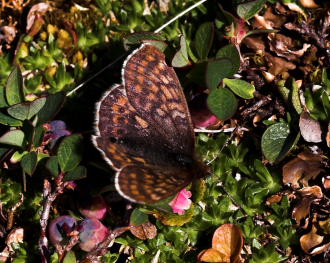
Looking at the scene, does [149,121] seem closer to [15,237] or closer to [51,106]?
[51,106]

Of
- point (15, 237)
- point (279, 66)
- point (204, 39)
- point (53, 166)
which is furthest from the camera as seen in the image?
point (279, 66)

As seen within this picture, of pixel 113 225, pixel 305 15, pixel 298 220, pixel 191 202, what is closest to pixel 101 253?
pixel 113 225

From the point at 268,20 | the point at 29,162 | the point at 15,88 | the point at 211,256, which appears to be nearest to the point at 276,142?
the point at 211,256

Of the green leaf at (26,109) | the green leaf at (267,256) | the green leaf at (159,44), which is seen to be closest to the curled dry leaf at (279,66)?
the green leaf at (159,44)

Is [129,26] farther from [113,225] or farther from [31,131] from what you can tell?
[113,225]

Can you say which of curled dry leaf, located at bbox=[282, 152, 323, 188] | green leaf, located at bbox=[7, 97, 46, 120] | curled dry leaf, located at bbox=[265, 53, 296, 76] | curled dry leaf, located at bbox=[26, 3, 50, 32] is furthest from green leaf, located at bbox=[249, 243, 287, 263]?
curled dry leaf, located at bbox=[26, 3, 50, 32]

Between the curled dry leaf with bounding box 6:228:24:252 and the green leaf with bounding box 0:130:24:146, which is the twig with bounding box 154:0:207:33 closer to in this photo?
the green leaf with bounding box 0:130:24:146

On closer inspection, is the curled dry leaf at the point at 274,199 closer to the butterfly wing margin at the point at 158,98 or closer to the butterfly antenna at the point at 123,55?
the butterfly wing margin at the point at 158,98
